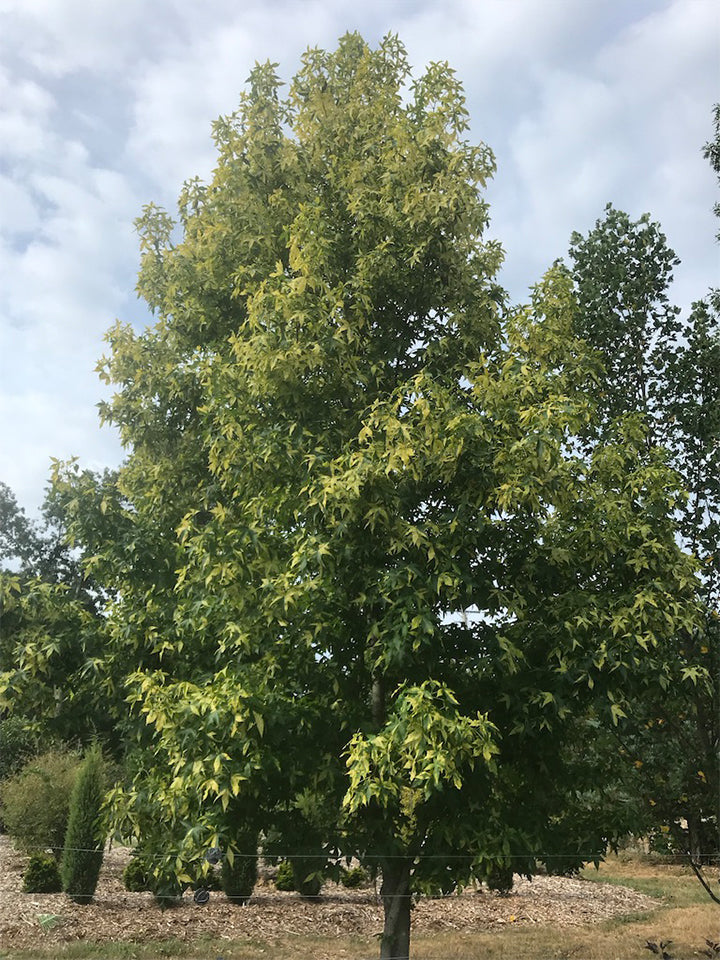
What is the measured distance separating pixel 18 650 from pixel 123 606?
1.04 metres

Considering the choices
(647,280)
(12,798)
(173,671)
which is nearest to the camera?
(173,671)

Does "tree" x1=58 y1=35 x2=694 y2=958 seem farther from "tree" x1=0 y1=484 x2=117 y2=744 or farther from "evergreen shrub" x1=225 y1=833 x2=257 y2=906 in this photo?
"evergreen shrub" x1=225 y1=833 x2=257 y2=906

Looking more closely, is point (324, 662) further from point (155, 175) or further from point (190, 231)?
point (155, 175)

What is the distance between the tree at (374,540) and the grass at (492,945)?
15.6ft

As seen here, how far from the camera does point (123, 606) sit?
7992 millimetres

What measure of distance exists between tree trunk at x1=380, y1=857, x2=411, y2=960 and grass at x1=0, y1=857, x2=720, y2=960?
382cm

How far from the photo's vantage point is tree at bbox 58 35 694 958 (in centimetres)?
657

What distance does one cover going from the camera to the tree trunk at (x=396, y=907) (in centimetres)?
755

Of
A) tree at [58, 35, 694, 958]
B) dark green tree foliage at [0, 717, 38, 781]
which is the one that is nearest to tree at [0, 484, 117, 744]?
tree at [58, 35, 694, 958]

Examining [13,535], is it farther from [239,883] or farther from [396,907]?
[396,907]

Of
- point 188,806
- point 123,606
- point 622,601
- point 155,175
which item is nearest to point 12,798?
point 123,606

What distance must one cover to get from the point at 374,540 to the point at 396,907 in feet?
11.5

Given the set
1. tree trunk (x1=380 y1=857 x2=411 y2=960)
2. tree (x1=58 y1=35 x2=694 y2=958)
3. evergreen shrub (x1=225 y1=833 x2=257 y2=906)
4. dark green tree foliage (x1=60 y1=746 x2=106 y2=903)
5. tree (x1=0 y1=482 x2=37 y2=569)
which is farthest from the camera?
tree (x1=0 y1=482 x2=37 y2=569)

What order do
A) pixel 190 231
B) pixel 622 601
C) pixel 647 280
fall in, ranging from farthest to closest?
pixel 647 280
pixel 190 231
pixel 622 601
